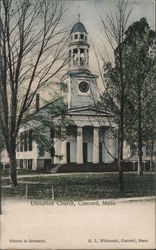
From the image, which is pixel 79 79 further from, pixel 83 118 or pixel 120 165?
pixel 120 165

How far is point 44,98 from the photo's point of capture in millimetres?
3090

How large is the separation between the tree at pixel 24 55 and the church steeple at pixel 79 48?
6 centimetres

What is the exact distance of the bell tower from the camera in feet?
9.96

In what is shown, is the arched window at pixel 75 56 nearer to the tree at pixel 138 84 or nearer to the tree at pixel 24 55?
the tree at pixel 24 55

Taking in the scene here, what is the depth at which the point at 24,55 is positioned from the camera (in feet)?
10.2

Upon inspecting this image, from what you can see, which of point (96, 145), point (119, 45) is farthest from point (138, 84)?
point (96, 145)

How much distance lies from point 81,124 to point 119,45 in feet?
2.02

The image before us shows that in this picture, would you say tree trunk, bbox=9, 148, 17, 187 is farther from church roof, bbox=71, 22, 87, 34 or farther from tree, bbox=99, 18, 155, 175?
church roof, bbox=71, 22, 87, 34

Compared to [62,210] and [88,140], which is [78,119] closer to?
[88,140]

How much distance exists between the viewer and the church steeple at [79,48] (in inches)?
118

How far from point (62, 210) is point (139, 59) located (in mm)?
1180

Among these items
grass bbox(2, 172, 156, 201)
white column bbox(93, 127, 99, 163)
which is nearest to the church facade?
white column bbox(93, 127, 99, 163)

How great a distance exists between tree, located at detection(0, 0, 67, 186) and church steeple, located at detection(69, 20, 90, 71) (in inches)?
2.3

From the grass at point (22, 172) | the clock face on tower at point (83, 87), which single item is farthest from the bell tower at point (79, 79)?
the grass at point (22, 172)
